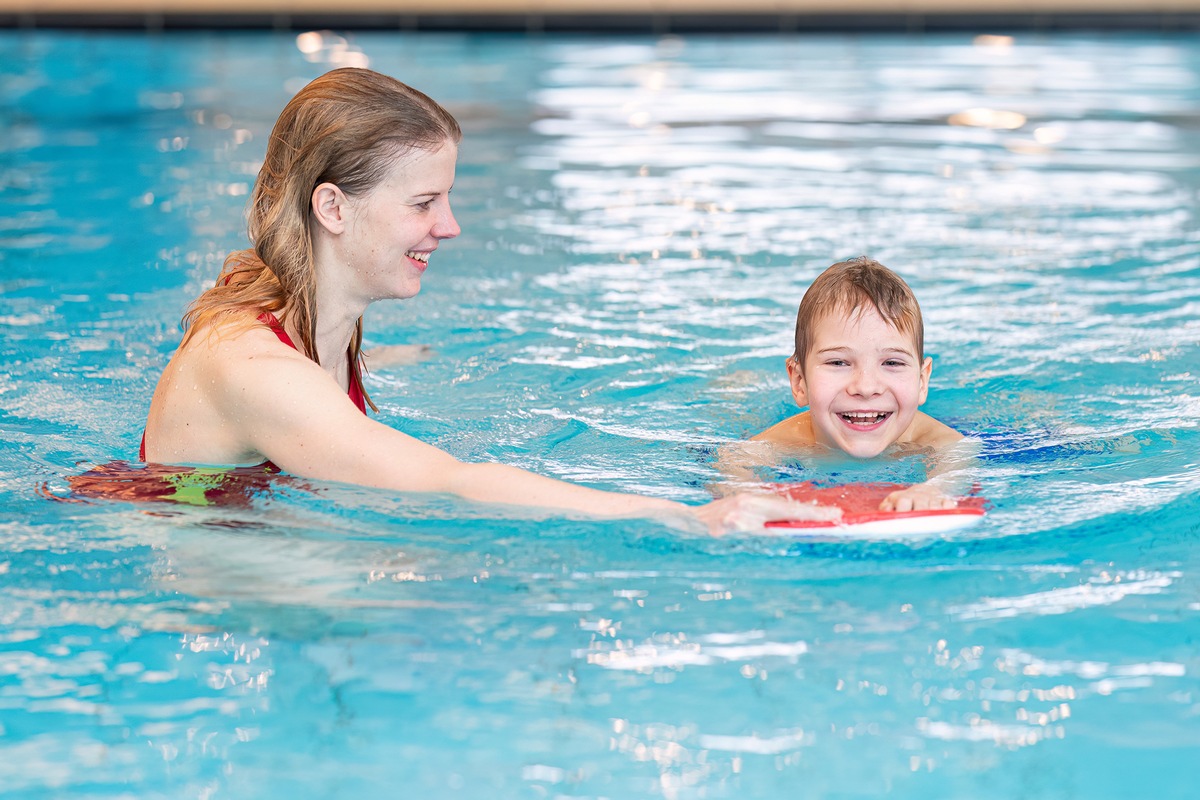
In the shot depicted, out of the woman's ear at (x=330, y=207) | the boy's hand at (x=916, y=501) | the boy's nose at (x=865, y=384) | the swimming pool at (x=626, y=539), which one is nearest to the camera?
the swimming pool at (x=626, y=539)

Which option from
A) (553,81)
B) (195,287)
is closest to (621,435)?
(195,287)

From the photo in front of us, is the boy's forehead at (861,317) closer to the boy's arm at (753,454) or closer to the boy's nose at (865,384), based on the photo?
the boy's nose at (865,384)

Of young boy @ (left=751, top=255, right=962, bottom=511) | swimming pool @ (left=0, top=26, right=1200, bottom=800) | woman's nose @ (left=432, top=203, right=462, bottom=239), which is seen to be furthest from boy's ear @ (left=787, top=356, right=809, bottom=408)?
woman's nose @ (left=432, top=203, right=462, bottom=239)

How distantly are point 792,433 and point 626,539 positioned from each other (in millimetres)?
1070

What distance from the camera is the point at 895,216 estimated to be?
744cm

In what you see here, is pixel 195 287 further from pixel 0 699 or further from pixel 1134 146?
pixel 1134 146

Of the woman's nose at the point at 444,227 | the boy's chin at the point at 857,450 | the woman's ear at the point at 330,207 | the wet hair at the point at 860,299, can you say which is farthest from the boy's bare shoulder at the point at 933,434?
the woman's ear at the point at 330,207

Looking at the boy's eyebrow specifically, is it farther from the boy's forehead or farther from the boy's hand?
the boy's hand

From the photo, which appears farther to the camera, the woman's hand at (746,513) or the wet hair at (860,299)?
the wet hair at (860,299)

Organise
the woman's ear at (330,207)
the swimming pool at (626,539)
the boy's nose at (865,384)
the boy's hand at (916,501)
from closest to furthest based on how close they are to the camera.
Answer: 1. the swimming pool at (626,539)
2. the boy's hand at (916,501)
3. the woman's ear at (330,207)
4. the boy's nose at (865,384)

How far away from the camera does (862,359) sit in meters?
3.69

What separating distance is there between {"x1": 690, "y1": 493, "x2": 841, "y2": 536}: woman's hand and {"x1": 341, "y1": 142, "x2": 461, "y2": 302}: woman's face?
35.1 inches

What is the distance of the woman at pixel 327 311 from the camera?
2938mm

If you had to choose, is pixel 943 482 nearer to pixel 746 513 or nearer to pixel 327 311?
pixel 746 513
